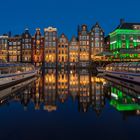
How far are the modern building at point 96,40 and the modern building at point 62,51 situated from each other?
1154 cm

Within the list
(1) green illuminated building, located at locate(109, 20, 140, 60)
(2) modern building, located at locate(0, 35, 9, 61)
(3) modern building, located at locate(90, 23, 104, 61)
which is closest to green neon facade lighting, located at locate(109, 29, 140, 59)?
(1) green illuminated building, located at locate(109, 20, 140, 60)

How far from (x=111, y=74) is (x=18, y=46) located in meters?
75.4

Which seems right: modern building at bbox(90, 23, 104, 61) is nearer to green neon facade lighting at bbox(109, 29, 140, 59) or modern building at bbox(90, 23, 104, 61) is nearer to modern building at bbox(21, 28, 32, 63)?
green neon facade lighting at bbox(109, 29, 140, 59)

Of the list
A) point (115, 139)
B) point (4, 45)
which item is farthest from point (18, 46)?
point (115, 139)

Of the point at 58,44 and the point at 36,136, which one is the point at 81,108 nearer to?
the point at 36,136

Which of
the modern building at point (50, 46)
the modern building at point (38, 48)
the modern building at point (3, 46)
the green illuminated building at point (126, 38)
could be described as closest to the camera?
the green illuminated building at point (126, 38)

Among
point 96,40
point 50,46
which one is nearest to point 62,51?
point 50,46

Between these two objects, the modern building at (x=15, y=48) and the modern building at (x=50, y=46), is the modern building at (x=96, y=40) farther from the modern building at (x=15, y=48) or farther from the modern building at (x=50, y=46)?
the modern building at (x=15, y=48)

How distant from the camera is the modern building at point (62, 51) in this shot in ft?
366

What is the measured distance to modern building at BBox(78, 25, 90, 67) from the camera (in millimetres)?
110525

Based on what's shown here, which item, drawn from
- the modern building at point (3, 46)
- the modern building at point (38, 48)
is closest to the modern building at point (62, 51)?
the modern building at point (38, 48)

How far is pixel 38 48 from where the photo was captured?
380 ft

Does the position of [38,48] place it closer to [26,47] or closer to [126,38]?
[26,47]

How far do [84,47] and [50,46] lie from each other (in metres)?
15.5
